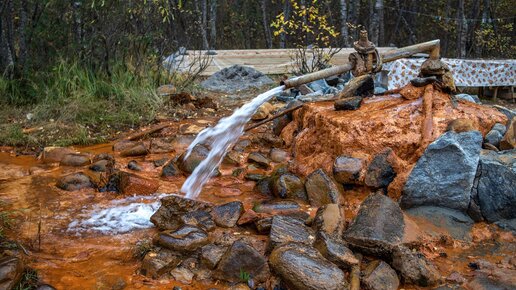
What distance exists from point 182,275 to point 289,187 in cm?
143

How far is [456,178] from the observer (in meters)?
3.67

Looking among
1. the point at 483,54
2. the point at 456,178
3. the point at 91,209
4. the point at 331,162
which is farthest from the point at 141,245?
the point at 483,54

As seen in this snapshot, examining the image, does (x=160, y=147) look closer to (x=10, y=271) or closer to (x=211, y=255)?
(x=211, y=255)

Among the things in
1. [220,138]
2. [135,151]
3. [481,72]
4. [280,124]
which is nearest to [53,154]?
[135,151]

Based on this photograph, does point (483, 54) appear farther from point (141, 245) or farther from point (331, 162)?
point (141, 245)

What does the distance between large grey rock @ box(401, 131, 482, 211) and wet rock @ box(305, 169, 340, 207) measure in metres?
0.55

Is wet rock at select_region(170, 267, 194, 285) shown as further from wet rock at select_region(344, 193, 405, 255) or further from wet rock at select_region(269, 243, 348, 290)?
wet rock at select_region(344, 193, 405, 255)

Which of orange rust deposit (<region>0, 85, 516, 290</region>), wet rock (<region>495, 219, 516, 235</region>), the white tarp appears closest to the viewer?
orange rust deposit (<region>0, 85, 516, 290</region>)

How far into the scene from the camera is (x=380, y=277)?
2.80m

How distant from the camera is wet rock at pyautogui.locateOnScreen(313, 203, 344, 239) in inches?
125

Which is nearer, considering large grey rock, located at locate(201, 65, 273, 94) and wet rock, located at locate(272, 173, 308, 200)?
wet rock, located at locate(272, 173, 308, 200)

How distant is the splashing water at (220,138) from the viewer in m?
4.74

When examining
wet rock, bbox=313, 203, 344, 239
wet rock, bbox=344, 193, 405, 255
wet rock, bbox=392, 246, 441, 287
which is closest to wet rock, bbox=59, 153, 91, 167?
wet rock, bbox=313, 203, 344, 239

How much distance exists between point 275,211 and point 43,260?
1702mm
